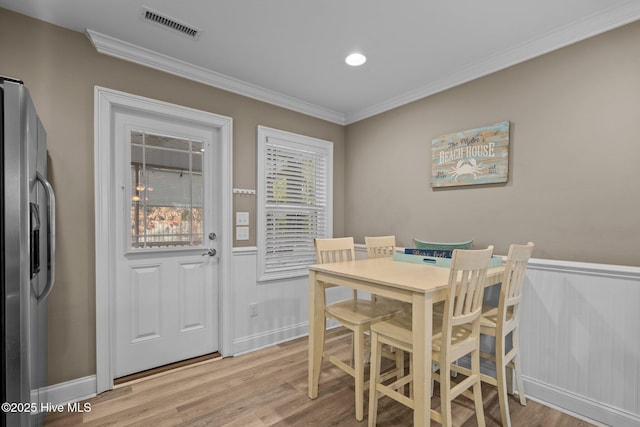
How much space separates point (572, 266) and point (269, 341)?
2.59m

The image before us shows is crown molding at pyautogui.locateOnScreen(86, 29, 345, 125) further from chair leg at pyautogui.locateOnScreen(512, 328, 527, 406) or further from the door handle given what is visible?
chair leg at pyautogui.locateOnScreen(512, 328, 527, 406)

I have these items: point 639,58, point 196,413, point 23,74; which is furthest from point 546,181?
point 23,74

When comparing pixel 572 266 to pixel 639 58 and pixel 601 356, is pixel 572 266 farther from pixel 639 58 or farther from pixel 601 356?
pixel 639 58

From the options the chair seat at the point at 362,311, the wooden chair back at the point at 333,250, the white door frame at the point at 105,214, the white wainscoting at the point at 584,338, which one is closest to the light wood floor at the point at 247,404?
the white wainscoting at the point at 584,338

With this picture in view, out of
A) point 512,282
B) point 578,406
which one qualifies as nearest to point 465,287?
point 512,282

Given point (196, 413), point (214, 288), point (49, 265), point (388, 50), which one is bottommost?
point (196, 413)

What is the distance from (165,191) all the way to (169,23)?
125cm

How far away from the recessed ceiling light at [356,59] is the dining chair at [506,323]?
5.80 feet

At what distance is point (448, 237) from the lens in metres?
2.74

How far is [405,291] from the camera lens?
1.60 meters

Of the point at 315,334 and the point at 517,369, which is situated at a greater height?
the point at 315,334

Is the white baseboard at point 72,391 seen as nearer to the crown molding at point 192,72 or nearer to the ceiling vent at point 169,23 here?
the crown molding at point 192,72

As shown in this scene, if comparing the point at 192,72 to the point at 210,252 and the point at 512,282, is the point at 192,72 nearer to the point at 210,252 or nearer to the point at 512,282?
the point at 210,252

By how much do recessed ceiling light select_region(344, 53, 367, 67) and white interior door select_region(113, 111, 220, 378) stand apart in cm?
135
